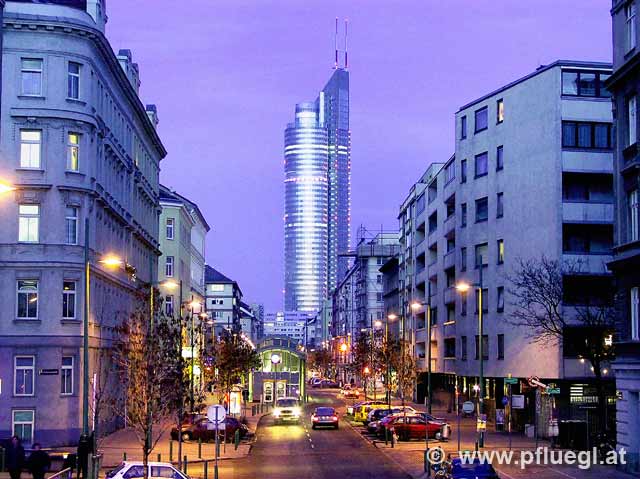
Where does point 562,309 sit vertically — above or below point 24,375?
above

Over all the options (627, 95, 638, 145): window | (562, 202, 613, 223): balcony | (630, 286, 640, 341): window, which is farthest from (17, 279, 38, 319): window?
(562, 202, 613, 223): balcony

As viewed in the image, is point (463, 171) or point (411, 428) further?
point (463, 171)

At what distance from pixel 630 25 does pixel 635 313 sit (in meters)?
10.9

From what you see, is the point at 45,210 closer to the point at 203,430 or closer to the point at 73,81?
the point at 73,81

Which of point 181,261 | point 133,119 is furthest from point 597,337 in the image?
point 181,261

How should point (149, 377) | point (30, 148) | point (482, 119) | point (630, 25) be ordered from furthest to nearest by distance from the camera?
point (482, 119) < point (30, 148) < point (630, 25) < point (149, 377)

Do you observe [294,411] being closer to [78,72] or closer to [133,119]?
[133,119]

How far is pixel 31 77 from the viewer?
54.2m

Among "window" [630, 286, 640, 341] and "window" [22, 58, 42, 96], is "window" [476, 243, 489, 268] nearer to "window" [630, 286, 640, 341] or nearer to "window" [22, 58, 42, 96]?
"window" [22, 58, 42, 96]

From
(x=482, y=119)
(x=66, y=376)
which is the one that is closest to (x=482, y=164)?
(x=482, y=119)

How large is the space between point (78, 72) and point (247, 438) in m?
23.7

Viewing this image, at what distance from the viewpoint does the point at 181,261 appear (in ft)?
376

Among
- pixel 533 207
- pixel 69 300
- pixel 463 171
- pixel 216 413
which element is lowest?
pixel 216 413

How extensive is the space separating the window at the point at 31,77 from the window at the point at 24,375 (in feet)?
42.3
